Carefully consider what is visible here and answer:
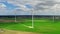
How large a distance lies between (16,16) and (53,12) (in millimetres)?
2247

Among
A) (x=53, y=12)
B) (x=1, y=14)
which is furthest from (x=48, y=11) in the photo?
(x=1, y=14)

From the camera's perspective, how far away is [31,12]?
8648 mm

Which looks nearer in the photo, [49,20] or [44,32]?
[44,32]

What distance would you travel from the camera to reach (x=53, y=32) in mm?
6930

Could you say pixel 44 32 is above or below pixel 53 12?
below

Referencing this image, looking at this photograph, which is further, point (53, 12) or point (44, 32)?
point (53, 12)

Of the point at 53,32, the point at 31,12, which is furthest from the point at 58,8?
the point at 53,32

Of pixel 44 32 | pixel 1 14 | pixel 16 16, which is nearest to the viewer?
pixel 44 32

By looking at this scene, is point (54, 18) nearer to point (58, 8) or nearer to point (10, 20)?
point (58, 8)

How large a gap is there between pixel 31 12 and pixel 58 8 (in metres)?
1.70

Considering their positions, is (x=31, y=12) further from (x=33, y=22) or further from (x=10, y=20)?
(x=10, y=20)

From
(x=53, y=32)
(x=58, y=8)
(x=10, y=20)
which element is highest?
(x=58, y=8)

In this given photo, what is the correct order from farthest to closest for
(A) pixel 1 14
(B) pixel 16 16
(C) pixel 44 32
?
(B) pixel 16 16 < (A) pixel 1 14 < (C) pixel 44 32

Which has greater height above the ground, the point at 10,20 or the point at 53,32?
the point at 10,20
